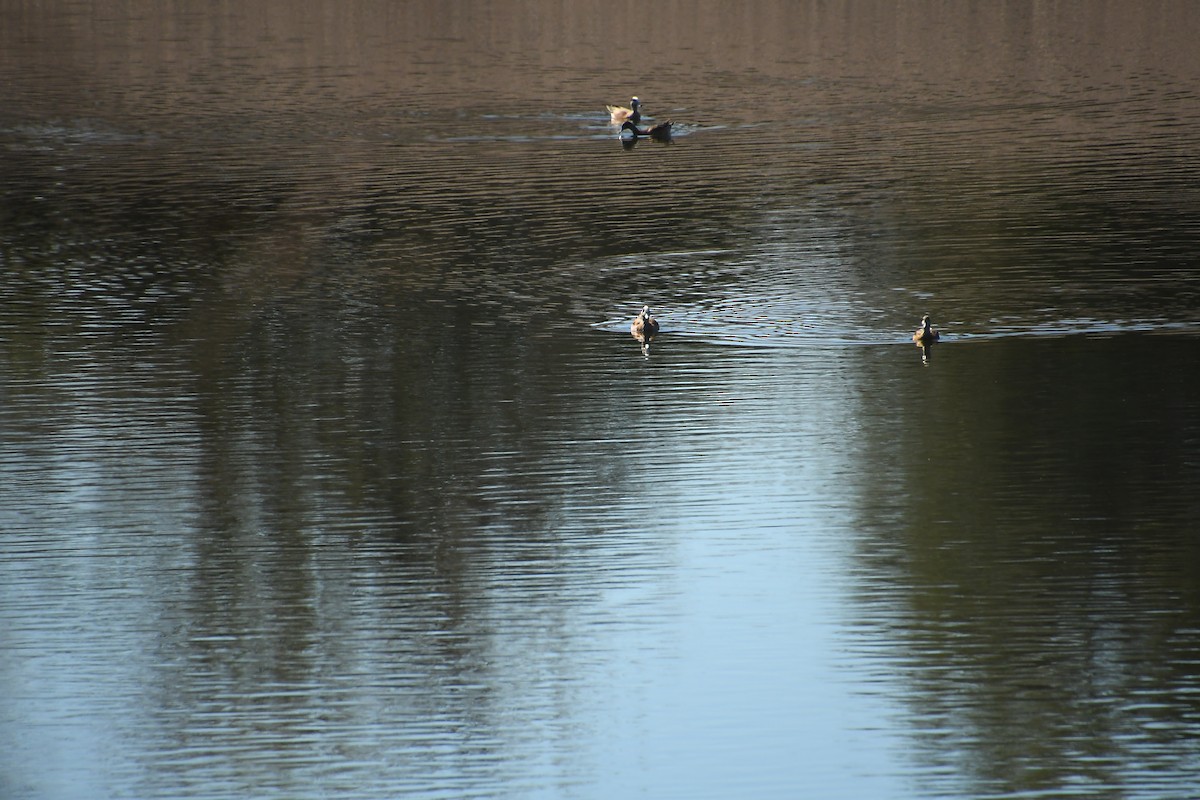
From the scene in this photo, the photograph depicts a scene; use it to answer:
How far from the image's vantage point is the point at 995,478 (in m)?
17.1

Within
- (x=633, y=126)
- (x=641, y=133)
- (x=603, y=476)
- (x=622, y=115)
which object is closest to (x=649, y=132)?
(x=641, y=133)

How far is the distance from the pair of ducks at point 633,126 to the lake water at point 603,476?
8.65ft

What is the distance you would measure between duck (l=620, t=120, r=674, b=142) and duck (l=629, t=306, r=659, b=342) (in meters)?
19.7

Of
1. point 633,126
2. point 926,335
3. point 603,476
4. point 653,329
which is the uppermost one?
point 633,126

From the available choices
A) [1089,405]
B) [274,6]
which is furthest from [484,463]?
[274,6]

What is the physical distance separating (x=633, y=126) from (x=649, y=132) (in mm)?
502

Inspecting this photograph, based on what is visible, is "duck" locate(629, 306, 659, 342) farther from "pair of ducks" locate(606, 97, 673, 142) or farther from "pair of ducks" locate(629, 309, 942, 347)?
"pair of ducks" locate(606, 97, 673, 142)

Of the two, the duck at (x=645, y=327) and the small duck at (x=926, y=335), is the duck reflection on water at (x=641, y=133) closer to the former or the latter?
the duck at (x=645, y=327)

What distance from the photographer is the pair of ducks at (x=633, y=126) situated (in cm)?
4156

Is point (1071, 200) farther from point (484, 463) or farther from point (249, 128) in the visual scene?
point (249, 128)

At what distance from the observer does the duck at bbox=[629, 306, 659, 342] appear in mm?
22250

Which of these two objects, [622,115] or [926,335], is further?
[622,115]

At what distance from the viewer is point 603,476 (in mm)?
17344

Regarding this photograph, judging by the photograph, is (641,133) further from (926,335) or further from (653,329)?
(926,335)
